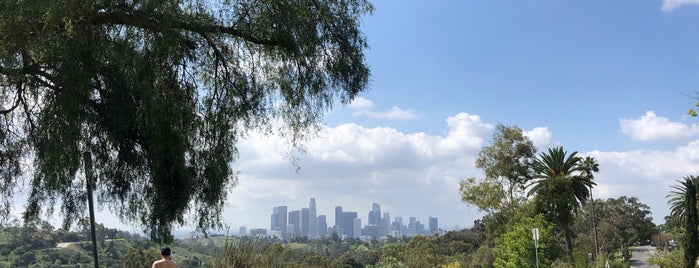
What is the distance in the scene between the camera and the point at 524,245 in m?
31.6

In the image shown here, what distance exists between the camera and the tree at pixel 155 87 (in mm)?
7648

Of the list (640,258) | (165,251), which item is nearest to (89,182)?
(165,251)

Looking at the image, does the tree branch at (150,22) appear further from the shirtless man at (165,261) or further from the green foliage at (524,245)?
the green foliage at (524,245)

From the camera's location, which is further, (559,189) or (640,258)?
(640,258)

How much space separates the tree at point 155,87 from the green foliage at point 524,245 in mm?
24502

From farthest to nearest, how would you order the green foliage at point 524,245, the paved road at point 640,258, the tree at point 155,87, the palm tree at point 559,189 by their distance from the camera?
the paved road at point 640,258
the palm tree at point 559,189
the green foliage at point 524,245
the tree at point 155,87

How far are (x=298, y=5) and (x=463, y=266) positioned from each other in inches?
1589

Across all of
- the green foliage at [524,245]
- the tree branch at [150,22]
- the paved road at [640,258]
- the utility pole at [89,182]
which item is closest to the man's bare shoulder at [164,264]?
the utility pole at [89,182]

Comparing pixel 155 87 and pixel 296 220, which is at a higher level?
pixel 296 220

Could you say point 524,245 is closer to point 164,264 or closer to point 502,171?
point 502,171

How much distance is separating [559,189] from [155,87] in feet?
117

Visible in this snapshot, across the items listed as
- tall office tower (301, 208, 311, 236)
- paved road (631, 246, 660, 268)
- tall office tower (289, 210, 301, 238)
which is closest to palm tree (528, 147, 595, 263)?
paved road (631, 246, 660, 268)

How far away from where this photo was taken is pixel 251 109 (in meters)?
9.34

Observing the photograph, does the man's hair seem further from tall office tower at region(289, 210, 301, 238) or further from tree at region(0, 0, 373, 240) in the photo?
tall office tower at region(289, 210, 301, 238)
